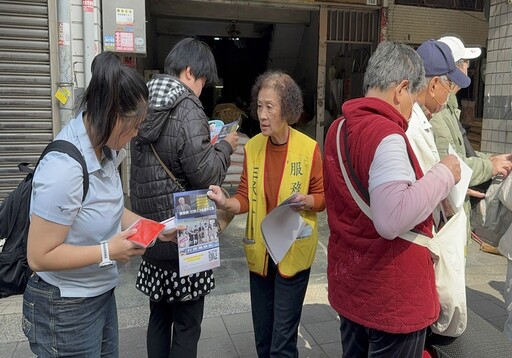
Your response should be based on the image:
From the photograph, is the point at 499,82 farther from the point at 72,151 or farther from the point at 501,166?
the point at 72,151

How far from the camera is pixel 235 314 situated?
403 cm

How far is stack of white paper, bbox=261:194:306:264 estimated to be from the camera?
264 centimetres

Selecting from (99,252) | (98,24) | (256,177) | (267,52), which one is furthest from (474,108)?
(99,252)

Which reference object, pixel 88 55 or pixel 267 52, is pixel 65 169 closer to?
pixel 88 55

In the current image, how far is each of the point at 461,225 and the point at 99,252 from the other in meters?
1.54

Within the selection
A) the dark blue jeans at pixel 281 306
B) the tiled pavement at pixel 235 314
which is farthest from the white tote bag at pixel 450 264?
the tiled pavement at pixel 235 314

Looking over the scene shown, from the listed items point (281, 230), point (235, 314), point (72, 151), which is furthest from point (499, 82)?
point (72, 151)

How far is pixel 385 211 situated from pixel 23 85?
476 cm

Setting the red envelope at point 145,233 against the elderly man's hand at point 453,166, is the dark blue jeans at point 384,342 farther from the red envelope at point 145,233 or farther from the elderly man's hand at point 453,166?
the red envelope at point 145,233

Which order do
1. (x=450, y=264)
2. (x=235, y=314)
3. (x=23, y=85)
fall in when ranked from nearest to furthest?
1. (x=450, y=264)
2. (x=235, y=314)
3. (x=23, y=85)

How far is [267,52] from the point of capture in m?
11.3

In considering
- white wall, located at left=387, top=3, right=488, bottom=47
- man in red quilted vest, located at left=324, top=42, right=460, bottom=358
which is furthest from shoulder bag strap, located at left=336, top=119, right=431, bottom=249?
white wall, located at left=387, top=3, right=488, bottom=47

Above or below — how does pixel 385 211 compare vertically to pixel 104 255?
above

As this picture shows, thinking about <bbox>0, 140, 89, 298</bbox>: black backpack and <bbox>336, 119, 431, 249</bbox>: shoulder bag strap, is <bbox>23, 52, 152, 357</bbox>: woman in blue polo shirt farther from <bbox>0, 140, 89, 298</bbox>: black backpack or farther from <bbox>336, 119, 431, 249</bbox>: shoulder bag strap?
<bbox>336, 119, 431, 249</bbox>: shoulder bag strap
